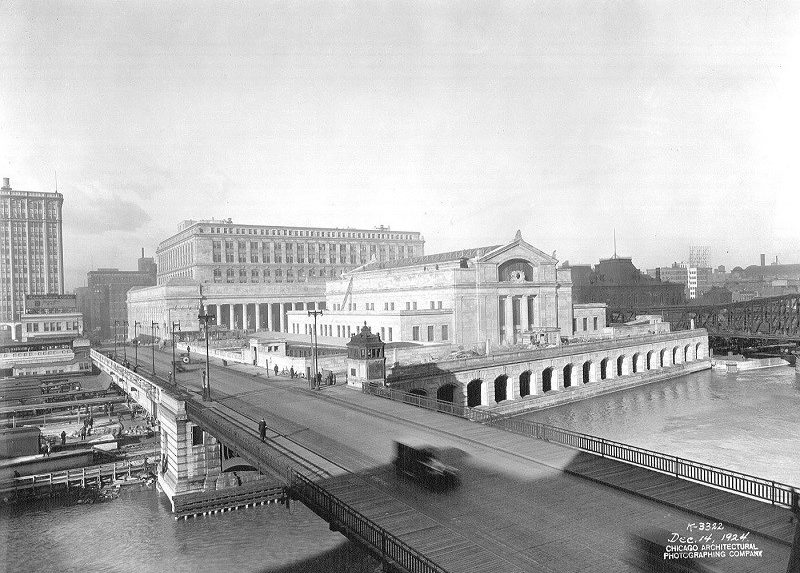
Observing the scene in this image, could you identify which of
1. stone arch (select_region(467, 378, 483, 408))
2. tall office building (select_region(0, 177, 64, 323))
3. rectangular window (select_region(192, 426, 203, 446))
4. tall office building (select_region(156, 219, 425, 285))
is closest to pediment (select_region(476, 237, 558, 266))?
stone arch (select_region(467, 378, 483, 408))

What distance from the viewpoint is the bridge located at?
14.4 metres

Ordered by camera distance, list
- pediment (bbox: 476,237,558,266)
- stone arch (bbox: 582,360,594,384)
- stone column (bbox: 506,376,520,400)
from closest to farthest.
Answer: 1. stone column (bbox: 506,376,520,400)
2. stone arch (bbox: 582,360,594,384)
3. pediment (bbox: 476,237,558,266)

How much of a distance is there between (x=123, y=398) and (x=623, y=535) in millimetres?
62188

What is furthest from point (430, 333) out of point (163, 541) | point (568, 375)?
point (163, 541)

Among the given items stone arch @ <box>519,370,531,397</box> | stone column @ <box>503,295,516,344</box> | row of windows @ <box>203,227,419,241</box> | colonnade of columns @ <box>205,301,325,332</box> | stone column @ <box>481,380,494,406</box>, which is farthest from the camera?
row of windows @ <box>203,227,419,241</box>

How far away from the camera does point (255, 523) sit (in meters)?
32.7

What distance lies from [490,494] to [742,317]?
341 ft

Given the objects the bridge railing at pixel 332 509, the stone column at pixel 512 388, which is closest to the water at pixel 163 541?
the bridge railing at pixel 332 509

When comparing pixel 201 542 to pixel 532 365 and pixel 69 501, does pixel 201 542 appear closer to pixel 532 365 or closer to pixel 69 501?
pixel 69 501

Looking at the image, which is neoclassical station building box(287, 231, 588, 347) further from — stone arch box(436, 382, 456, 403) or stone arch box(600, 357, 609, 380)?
stone arch box(436, 382, 456, 403)

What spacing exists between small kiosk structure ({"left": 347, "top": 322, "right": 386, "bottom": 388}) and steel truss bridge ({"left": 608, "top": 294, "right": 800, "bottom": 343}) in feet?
244

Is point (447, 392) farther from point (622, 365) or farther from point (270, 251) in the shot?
point (270, 251)

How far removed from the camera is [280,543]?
97.7ft

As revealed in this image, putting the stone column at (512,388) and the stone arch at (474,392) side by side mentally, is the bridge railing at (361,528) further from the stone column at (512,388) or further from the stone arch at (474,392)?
the stone column at (512,388)
